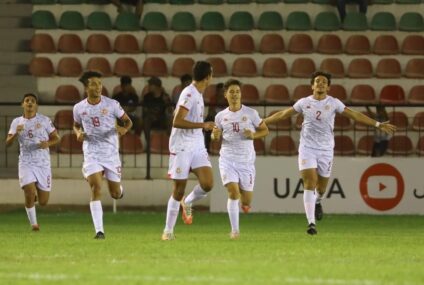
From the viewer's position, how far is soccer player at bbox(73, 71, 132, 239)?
1734 centimetres

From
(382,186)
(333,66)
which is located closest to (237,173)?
(382,186)

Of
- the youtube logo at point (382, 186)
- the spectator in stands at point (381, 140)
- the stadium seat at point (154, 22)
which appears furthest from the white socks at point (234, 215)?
the stadium seat at point (154, 22)

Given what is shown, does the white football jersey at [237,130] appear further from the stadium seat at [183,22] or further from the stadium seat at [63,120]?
the stadium seat at [183,22]

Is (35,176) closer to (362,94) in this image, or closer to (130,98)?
(130,98)

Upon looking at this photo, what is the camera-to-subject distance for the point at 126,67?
94.7ft

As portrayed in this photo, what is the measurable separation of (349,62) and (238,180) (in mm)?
11097

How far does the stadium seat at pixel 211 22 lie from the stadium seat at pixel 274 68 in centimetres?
158

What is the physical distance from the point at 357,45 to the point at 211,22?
3294 millimetres

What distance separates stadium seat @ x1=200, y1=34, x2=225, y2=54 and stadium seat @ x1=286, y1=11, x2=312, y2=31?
1.59 metres

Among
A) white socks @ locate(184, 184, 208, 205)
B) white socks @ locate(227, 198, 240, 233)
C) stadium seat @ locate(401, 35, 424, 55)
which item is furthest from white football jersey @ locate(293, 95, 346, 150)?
stadium seat @ locate(401, 35, 424, 55)

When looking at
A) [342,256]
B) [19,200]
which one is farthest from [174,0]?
[342,256]

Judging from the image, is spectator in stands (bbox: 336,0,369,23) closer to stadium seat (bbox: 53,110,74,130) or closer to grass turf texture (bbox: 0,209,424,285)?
stadium seat (bbox: 53,110,74,130)

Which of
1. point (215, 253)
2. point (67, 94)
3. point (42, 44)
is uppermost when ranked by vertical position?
point (42, 44)

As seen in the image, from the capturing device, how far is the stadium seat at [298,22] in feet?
97.6
